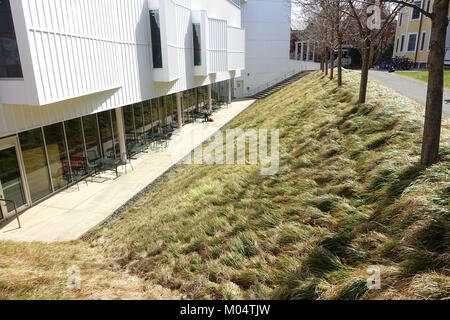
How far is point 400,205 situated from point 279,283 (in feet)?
7.28

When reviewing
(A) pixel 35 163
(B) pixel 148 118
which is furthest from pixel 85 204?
(B) pixel 148 118

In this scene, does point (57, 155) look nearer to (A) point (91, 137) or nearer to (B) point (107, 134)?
(A) point (91, 137)

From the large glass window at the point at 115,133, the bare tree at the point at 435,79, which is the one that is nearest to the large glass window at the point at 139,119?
the large glass window at the point at 115,133

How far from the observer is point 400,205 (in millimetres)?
4586

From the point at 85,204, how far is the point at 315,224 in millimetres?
8161

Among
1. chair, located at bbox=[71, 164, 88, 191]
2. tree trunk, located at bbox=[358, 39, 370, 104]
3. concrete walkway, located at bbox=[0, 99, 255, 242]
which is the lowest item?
concrete walkway, located at bbox=[0, 99, 255, 242]

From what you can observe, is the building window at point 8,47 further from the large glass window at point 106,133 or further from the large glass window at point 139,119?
the large glass window at point 139,119

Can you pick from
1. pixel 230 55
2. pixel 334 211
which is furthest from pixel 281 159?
pixel 230 55

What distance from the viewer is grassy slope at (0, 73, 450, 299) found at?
3.88m

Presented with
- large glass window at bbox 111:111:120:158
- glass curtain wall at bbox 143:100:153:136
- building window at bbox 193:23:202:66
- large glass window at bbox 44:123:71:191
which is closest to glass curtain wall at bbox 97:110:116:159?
large glass window at bbox 111:111:120:158

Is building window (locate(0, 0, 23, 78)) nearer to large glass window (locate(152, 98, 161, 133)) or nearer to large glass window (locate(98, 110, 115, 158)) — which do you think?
large glass window (locate(98, 110, 115, 158))

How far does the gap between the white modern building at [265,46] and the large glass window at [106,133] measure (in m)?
28.5

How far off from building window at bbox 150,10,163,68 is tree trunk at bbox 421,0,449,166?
12.8 m
